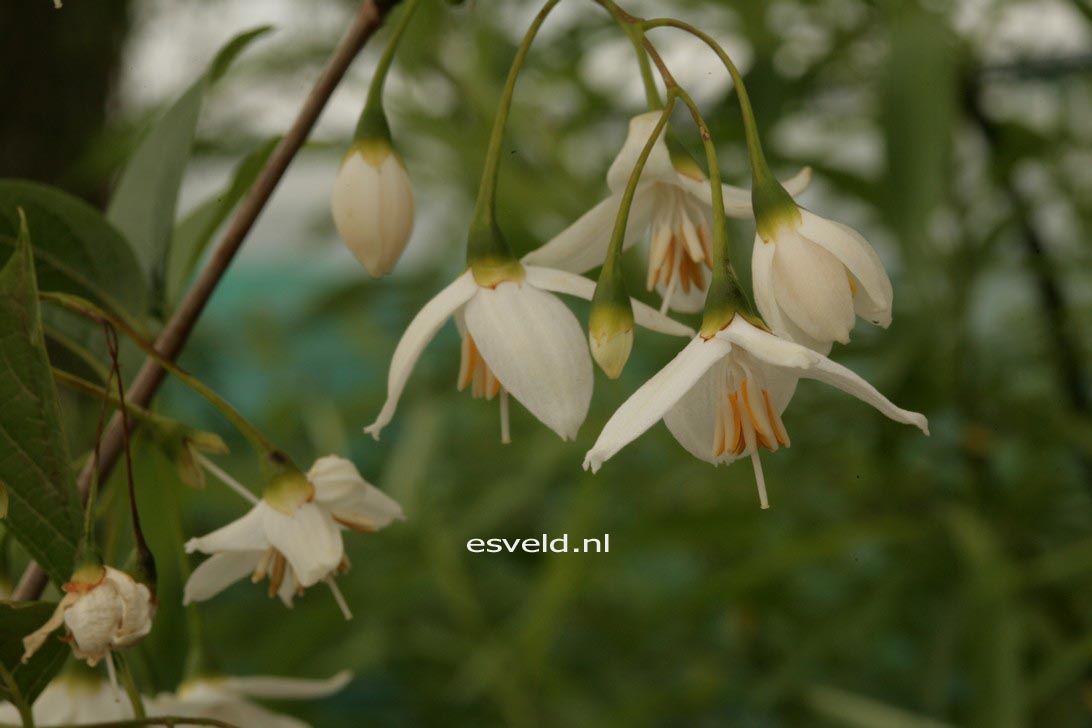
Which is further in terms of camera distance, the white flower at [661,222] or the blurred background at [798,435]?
the blurred background at [798,435]

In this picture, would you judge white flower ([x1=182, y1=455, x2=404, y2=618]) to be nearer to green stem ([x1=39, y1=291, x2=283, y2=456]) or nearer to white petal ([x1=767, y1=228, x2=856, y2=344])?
green stem ([x1=39, y1=291, x2=283, y2=456])

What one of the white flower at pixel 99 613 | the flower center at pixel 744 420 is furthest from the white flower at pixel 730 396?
the white flower at pixel 99 613

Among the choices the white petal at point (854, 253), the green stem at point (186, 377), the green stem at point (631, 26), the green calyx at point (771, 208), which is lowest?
the green stem at point (186, 377)

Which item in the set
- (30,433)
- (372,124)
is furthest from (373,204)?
(30,433)

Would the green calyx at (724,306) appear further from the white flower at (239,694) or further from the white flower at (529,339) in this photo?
the white flower at (239,694)

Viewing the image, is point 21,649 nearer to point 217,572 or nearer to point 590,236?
point 217,572

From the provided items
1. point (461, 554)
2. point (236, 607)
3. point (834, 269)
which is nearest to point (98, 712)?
point (834, 269)

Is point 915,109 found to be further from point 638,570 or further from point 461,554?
point 638,570
